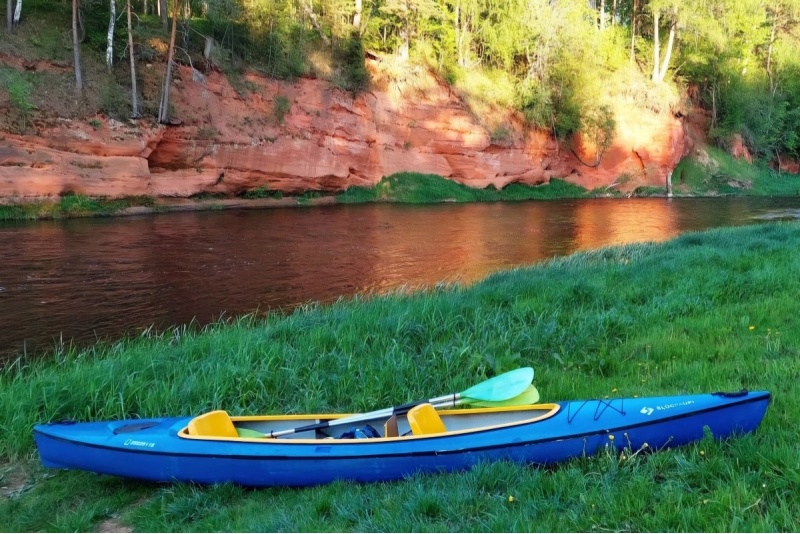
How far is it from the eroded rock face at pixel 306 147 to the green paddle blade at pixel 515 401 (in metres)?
19.5

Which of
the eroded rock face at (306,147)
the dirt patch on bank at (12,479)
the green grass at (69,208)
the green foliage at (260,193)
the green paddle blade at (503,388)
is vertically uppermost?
the eroded rock face at (306,147)

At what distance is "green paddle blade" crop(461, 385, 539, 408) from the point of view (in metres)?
4.14

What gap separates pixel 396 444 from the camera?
3426mm

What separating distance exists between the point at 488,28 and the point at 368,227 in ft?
72.8

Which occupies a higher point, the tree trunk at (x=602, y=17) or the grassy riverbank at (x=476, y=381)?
the tree trunk at (x=602, y=17)

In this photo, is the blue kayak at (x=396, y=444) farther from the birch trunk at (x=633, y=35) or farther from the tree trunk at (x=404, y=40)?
the birch trunk at (x=633, y=35)

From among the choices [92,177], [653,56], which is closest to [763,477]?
[92,177]

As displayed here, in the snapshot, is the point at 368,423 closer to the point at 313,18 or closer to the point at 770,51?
the point at 313,18

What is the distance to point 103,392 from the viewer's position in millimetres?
4824

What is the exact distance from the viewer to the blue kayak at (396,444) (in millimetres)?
3322

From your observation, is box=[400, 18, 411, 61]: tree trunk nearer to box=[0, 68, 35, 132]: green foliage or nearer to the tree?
the tree

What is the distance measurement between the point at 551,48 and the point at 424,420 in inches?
1407

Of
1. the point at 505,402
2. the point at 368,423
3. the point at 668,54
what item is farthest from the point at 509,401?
the point at 668,54

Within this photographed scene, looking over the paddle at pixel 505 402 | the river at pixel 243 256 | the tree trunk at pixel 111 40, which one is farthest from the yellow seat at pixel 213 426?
the tree trunk at pixel 111 40
